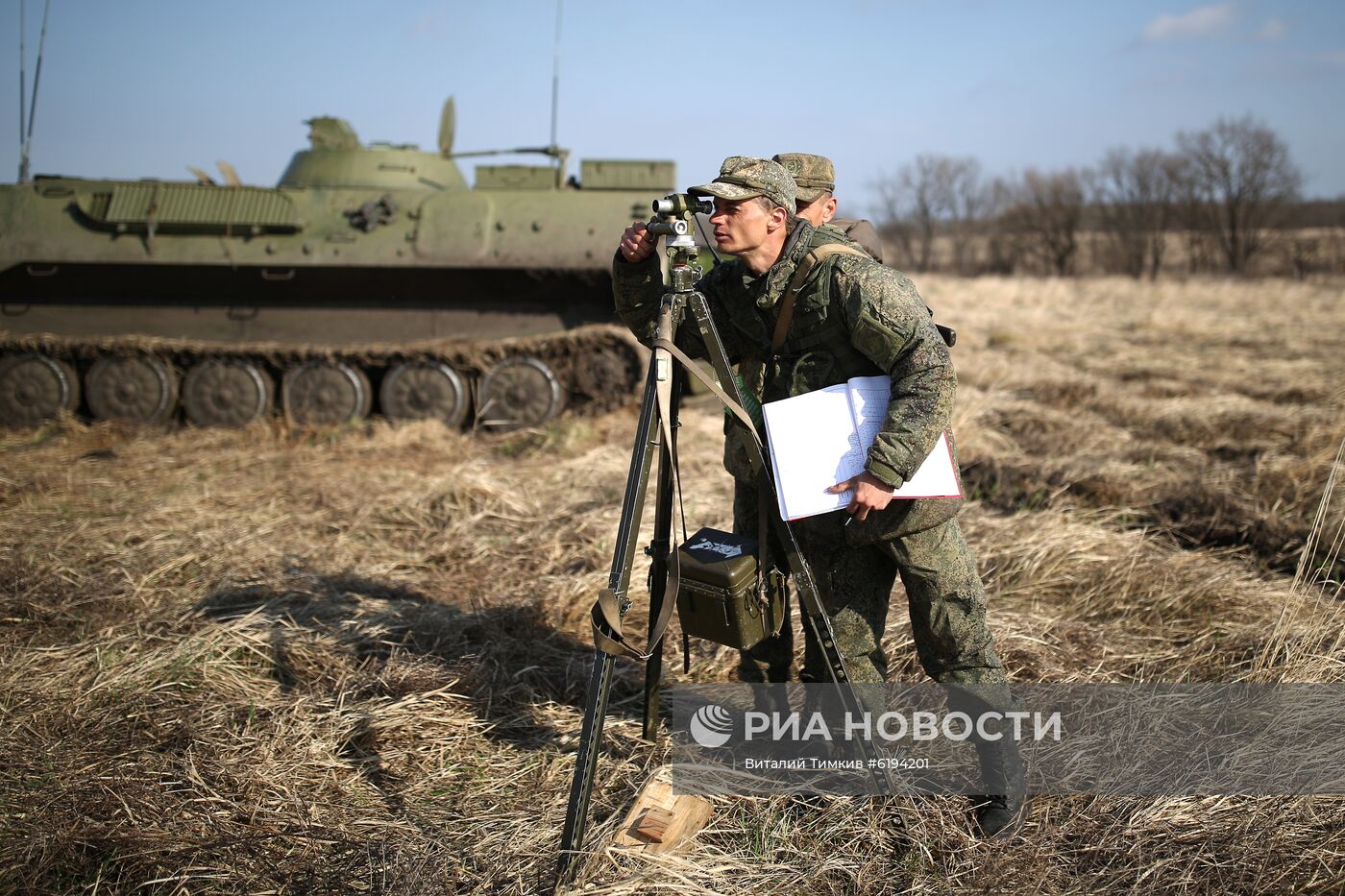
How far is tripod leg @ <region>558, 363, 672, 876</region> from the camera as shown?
2361 mm

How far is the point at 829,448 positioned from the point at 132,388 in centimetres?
804

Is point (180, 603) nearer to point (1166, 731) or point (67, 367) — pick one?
point (1166, 731)

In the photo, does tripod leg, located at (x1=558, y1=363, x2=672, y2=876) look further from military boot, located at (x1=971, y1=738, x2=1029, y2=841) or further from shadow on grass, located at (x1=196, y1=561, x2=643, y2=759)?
military boot, located at (x1=971, y1=738, x2=1029, y2=841)

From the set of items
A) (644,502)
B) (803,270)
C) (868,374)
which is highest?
(803,270)

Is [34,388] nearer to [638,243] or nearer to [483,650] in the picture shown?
[483,650]

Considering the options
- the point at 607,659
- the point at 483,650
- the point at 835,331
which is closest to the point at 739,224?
the point at 835,331

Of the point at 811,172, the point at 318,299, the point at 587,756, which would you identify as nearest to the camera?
the point at 587,756

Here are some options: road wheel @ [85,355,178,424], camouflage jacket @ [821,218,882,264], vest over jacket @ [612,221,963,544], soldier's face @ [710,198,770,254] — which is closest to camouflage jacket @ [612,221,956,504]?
vest over jacket @ [612,221,963,544]

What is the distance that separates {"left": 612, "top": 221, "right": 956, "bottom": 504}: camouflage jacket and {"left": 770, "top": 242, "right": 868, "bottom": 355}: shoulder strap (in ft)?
0.06

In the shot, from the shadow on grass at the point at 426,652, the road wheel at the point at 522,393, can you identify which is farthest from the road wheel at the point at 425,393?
the shadow on grass at the point at 426,652

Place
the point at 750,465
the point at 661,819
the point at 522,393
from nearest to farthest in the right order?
1. the point at 661,819
2. the point at 750,465
3. the point at 522,393

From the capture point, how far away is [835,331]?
263cm

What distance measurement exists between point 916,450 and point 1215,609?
92.1 inches

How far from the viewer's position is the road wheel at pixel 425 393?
848 centimetres
